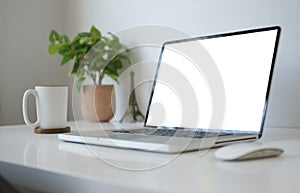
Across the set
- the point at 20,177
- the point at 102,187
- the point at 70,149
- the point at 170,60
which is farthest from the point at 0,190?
the point at 170,60

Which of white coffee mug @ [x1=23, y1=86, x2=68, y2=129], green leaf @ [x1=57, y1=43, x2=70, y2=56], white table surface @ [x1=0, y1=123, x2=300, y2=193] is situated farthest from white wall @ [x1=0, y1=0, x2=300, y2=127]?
white coffee mug @ [x1=23, y1=86, x2=68, y2=129]

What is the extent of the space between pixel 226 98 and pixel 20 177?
55 centimetres

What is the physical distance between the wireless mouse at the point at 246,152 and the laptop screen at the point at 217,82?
0.23 metres

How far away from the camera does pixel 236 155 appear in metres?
0.60

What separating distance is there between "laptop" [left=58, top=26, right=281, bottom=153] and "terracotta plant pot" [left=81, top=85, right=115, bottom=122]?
326 millimetres

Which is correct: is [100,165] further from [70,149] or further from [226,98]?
[226,98]

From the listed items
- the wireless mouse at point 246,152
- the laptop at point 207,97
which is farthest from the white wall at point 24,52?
the wireless mouse at point 246,152

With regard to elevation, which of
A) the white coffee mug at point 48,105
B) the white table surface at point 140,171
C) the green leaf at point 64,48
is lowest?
the white table surface at point 140,171

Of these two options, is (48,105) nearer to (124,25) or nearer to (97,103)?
(97,103)

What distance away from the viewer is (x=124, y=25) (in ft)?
5.42

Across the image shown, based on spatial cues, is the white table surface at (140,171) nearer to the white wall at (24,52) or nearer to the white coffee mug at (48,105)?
the white coffee mug at (48,105)

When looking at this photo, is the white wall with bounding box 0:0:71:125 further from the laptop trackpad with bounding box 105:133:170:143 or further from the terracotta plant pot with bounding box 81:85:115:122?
the laptop trackpad with bounding box 105:133:170:143

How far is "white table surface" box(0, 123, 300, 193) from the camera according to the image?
0.47 meters

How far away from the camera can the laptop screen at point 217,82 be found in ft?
3.00
